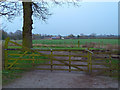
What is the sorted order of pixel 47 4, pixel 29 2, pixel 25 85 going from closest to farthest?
1. pixel 25 85
2. pixel 29 2
3. pixel 47 4

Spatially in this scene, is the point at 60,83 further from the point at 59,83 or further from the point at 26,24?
the point at 26,24

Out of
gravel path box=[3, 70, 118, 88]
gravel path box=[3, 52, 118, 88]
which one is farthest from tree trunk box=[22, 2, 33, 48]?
gravel path box=[3, 70, 118, 88]

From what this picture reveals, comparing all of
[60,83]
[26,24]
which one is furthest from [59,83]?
[26,24]

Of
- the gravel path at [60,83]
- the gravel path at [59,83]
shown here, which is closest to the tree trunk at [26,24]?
the gravel path at [59,83]

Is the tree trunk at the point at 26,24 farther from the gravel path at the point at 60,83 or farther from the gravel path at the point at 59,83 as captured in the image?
the gravel path at the point at 60,83

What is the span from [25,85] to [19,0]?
10.9 meters

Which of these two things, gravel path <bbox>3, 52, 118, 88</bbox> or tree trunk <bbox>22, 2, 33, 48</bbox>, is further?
tree trunk <bbox>22, 2, 33, 48</bbox>

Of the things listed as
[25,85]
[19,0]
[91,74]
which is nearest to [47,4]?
[19,0]

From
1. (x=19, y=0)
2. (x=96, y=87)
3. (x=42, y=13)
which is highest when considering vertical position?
(x=19, y=0)

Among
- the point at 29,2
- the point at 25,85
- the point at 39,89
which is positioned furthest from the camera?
the point at 29,2

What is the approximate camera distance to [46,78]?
6.45 m

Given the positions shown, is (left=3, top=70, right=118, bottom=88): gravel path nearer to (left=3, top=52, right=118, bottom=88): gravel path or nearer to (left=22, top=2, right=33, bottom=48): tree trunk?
(left=3, top=52, right=118, bottom=88): gravel path

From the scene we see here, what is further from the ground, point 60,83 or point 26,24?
point 26,24

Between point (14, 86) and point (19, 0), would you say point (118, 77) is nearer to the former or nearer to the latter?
point (14, 86)
